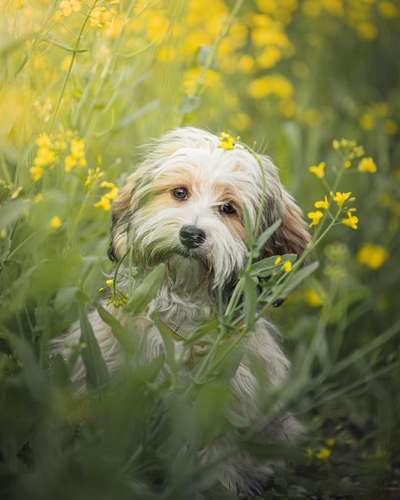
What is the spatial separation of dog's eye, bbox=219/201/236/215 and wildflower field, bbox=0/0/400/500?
1.01 feet

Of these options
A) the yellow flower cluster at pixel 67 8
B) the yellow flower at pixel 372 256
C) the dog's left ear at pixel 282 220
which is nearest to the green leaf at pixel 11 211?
the yellow flower cluster at pixel 67 8

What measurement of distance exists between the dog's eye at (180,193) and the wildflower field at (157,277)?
29 cm

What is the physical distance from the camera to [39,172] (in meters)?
2.00

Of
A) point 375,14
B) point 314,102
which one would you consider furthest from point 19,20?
point 375,14

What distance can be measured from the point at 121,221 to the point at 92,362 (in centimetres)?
80

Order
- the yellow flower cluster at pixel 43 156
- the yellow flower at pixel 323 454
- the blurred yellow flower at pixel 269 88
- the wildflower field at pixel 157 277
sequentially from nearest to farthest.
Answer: the wildflower field at pixel 157 277 < the yellow flower cluster at pixel 43 156 < the yellow flower at pixel 323 454 < the blurred yellow flower at pixel 269 88

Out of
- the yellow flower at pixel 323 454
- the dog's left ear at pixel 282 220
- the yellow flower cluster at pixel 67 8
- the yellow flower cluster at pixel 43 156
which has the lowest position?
the yellow flower at pixel 323 454

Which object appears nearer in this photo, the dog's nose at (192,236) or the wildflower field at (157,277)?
the wildflower field at (157,277)

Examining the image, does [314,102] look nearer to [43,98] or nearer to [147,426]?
[43,98]

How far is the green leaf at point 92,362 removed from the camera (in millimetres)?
1882

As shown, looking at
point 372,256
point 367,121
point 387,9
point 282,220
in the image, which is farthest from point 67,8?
point 387,9

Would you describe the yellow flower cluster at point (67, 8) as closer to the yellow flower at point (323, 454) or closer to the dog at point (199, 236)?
the dog at point (199, 236)

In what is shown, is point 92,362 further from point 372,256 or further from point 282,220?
point 372,256

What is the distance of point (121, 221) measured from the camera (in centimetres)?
258
